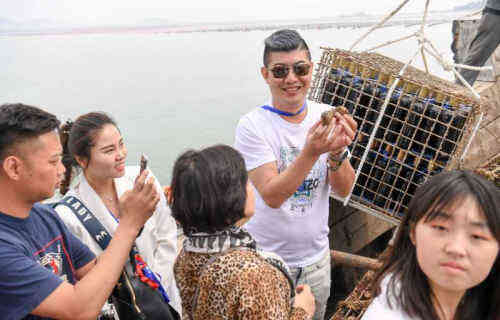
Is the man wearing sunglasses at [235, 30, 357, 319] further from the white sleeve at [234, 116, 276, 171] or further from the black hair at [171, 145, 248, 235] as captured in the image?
the black hair at [171, 145, 248, 235]

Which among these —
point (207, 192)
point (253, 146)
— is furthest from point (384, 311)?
point (253, 146)

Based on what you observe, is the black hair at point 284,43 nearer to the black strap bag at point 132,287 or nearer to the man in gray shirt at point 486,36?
the black strap bag at point 132,287

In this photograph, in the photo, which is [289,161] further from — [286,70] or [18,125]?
[18,125]

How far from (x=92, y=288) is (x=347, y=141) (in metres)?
1.03

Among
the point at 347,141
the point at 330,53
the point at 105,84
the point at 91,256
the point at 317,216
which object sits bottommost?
the point at 105,84

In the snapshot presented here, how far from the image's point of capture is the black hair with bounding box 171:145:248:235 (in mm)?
1153

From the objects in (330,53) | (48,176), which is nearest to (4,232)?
(48,176)

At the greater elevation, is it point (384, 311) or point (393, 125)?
point (393, 125)

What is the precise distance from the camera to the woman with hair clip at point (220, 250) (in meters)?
1.08

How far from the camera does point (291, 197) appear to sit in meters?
1.74

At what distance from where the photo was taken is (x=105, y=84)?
12406mm

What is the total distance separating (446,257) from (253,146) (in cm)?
91

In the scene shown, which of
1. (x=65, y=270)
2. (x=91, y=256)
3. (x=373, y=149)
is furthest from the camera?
(x=373, y=149)

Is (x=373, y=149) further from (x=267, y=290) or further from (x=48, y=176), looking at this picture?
(x=48, y=176)
